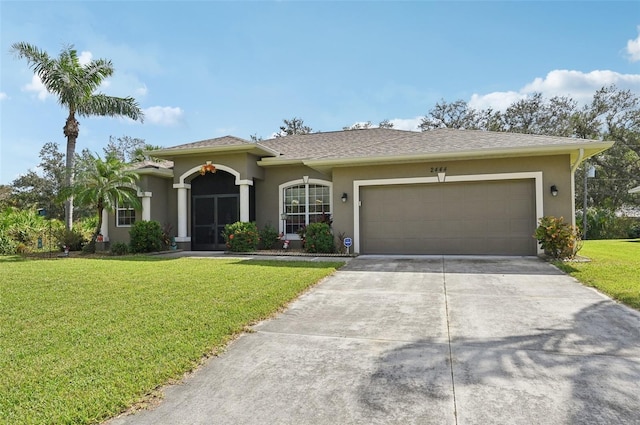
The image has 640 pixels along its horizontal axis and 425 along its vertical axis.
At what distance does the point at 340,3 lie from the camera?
10906mm

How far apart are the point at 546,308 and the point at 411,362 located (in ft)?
9.70

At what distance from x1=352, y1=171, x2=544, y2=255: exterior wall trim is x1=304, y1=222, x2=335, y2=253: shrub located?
0.81m

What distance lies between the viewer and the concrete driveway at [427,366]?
102 inches

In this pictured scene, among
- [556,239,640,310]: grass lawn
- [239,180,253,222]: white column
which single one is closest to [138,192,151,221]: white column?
[239,180,253,222]: white column

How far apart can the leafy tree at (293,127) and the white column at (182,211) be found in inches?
838

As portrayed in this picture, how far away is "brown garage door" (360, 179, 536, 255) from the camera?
35.4 feet

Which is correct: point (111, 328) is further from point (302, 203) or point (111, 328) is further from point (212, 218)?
point (212, 218)

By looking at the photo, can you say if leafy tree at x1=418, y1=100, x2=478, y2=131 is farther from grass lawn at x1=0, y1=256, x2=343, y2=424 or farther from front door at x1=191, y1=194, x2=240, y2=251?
grass lawn at x1=0, y1=256, x2=343, y2=424

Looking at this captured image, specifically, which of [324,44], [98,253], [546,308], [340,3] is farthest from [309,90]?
[546,308]

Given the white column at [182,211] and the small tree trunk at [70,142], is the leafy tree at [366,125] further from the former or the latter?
the small tree trunk at [70,142]

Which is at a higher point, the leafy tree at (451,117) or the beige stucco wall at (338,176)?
the leafy tree at (451,117)

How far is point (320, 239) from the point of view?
11969 millimetres

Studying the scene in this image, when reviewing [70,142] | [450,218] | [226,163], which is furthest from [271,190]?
[70,142]

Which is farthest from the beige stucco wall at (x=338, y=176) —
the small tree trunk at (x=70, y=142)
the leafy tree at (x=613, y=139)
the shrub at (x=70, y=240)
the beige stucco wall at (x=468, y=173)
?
the leafy tree at (x=613, y=139)
